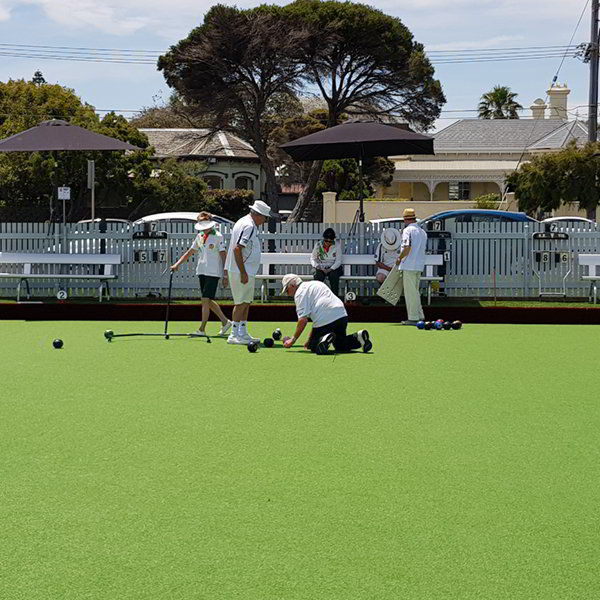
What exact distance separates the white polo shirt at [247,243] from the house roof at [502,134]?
4273cm

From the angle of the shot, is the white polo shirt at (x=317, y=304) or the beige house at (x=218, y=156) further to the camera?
the beige house at (x=218, y=156)

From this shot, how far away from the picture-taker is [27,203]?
4178cm

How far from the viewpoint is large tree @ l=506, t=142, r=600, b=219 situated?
33406 mm

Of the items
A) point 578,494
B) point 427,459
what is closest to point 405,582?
point 578,494

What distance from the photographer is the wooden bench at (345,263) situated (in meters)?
17.7

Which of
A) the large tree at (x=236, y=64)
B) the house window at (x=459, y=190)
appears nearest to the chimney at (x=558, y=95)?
the house window at (x=459, y=190)

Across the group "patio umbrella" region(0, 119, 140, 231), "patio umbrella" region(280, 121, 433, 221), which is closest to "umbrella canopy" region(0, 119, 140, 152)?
"patio umbrella" region(0, 119, 140, 231)

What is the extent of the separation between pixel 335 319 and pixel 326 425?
4.06 meters

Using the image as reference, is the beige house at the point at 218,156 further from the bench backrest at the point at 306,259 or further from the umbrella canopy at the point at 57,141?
the bench backrest at the point at 306,259

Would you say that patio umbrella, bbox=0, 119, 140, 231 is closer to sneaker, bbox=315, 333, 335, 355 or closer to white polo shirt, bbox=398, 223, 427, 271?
white polo shirt, bbox=398, 223, 427, 271

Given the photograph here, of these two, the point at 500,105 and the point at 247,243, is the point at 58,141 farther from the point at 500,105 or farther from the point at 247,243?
the point at 500,105

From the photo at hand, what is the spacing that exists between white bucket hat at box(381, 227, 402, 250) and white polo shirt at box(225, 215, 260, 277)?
499cm

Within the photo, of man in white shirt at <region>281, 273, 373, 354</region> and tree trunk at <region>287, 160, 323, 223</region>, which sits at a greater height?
tree trunk at <region>287, 160, 323, 223</region>

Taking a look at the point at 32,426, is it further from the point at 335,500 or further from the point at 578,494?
the point at 578,494
